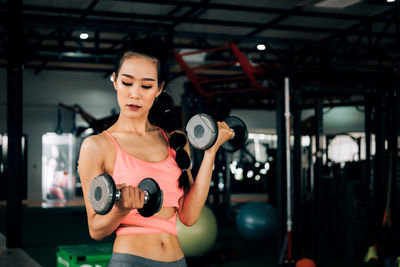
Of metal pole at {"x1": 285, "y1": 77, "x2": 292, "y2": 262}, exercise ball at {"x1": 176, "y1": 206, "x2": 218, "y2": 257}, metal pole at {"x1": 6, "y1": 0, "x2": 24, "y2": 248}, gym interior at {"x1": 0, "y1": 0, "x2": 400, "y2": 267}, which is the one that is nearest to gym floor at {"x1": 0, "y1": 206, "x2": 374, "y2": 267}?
gym interior at {"x1": 0, "y1": 0, "x2": 400, "y2": 267}

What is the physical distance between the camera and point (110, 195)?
3.54 ft

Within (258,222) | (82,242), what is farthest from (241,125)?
(82,242)

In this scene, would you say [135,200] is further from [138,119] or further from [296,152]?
[296,152]

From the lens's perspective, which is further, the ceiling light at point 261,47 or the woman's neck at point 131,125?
the ceiling light at point 261,47

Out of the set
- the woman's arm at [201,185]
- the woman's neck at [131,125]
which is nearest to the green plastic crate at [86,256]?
the woman's arm at [201,185]

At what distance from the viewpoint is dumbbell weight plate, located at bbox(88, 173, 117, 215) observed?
42.6 inches

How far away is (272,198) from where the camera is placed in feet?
29.2

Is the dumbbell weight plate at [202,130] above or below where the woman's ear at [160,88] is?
below

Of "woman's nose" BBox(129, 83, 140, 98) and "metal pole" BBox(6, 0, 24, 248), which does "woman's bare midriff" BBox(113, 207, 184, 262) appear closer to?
"woman's nose" BBox(129, 83, 140, 98)

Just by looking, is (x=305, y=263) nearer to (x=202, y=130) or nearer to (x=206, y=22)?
(x=202, y=130)

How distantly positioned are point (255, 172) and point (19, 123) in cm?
605

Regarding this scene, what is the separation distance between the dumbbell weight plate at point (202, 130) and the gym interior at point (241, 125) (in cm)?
13

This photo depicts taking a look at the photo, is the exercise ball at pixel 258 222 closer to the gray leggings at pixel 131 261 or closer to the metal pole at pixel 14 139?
the metal pole at pixel 14 139

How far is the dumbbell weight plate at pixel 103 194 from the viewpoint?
108cm
